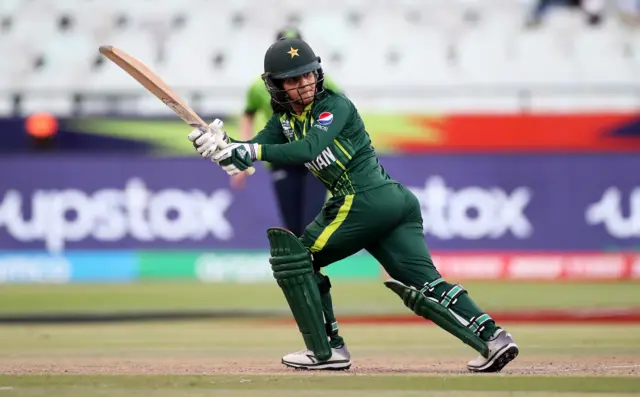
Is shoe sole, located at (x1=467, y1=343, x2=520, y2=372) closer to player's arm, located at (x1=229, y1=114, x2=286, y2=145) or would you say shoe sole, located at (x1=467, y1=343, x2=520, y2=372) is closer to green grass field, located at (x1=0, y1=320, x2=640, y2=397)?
green grass field, located at (x1=0, y1=320, x2=640, y2=397)

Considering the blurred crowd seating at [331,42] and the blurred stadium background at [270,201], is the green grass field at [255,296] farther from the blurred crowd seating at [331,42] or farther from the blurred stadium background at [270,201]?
the blurred crowd seating at [331,42]

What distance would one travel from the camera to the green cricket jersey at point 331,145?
17.2ft

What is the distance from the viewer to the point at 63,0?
1662 centimetres

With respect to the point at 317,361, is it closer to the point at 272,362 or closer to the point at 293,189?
the point at 272,362

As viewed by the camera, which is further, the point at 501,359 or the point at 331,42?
the point at 331,42

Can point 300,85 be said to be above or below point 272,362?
above

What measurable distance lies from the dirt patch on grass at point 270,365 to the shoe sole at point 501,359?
50mm

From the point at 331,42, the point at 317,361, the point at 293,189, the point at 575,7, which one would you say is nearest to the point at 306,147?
the point at 317,361

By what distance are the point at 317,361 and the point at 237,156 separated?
3.57 feet

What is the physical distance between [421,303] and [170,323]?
13.3 ft

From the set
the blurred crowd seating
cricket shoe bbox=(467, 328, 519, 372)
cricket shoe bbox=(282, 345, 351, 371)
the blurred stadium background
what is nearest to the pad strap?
cricket shoe bbox=(467, 328, 519, 372)

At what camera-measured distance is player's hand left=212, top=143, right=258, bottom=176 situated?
17.1ft

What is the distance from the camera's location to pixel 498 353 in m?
5.31

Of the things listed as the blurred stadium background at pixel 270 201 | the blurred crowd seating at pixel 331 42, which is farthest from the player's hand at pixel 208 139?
the blurred crowd seating at pixel 331 42
